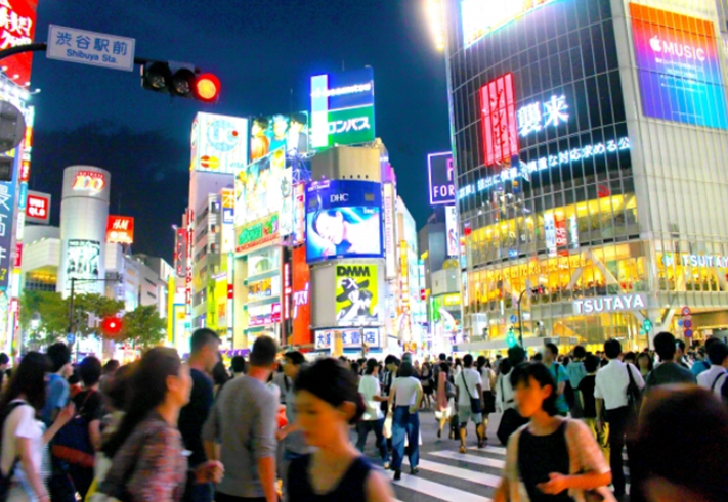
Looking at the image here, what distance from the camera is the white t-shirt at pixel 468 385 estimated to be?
40.3ft

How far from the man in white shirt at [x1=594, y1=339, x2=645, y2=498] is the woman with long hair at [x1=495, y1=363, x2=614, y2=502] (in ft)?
15.5

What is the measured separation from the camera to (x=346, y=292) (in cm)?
5006

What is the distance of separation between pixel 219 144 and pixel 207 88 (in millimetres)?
93942

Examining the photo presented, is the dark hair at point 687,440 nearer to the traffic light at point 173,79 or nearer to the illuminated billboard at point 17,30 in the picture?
the traffic light at point 173,79

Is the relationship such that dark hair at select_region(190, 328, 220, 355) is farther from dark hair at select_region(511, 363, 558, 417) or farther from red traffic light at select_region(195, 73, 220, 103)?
red traffic light at select_region(195, 73, 220, 103)

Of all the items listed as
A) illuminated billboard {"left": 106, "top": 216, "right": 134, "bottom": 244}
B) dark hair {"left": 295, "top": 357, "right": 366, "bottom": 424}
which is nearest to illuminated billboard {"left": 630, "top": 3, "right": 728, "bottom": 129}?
dark hair {"left": 295, "top": 357, "right": 366, "bottom": 424}

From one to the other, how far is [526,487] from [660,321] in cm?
4375

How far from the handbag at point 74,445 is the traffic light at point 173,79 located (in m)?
4.55

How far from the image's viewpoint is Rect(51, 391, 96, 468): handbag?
16.1 feet

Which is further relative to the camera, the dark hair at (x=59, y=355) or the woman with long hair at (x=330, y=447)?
the dark hair at (x=59, y=355)

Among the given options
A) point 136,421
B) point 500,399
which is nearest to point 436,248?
point 500,399

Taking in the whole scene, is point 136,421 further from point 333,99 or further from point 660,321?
point 333,99

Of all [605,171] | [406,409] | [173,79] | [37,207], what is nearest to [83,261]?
[37,207]

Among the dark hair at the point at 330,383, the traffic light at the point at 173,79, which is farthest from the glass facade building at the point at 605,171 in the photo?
the dark hair at the point at 330,383
